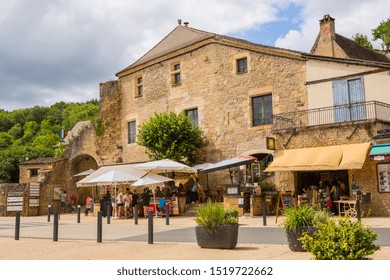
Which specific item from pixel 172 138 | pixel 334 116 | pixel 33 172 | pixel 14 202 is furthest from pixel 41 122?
pixel 334 116

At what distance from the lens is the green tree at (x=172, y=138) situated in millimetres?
22844

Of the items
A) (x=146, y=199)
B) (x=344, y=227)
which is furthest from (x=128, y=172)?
→ (x=344, y=227)

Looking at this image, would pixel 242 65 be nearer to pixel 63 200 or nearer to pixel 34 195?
pixel 63 200

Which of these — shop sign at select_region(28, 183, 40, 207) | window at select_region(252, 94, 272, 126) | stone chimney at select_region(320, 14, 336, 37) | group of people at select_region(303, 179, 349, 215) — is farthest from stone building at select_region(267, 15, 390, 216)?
shop sign at select_region(28, 183, 40, 207)

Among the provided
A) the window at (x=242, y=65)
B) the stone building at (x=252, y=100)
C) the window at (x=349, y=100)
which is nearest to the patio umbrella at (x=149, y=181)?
the stone building at (x=252, y=100)

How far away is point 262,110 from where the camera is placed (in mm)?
22125

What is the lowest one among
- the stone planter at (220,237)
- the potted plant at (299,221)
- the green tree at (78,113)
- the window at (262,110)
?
the stone planter at (220,237)

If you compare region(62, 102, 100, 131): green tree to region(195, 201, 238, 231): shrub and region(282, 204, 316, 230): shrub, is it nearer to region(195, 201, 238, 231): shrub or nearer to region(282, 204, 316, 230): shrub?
region(195, 201, 238, 231): shrub

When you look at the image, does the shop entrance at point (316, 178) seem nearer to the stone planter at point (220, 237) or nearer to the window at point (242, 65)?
the window at point (242, 65)

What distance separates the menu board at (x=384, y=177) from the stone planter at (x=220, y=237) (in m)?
10.1

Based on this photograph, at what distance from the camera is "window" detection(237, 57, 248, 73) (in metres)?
22.9

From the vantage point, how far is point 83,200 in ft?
102

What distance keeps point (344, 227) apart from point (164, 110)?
20.8 metres

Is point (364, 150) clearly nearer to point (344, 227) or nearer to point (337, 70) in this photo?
point (337, 70)
